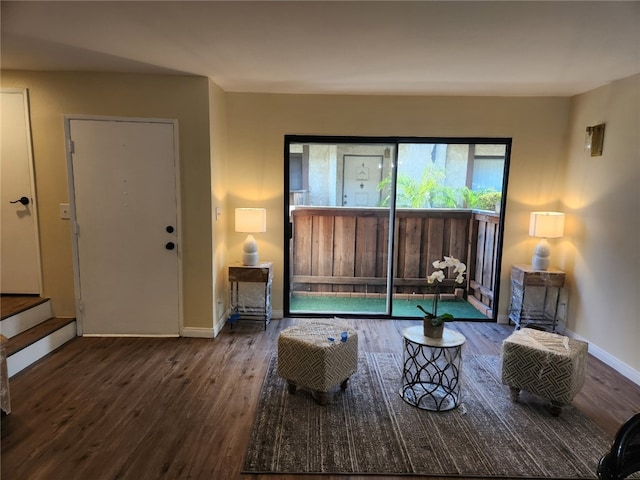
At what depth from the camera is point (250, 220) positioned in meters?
3.75

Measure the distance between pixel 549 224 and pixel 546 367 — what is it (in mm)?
1804

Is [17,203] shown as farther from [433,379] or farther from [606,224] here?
[606,224]

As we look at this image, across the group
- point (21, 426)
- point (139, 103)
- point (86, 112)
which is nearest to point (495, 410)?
point (21, 426)

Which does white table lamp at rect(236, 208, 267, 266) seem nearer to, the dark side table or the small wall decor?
the dark side table

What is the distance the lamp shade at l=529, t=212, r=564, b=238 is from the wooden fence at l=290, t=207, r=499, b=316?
0.55 meters

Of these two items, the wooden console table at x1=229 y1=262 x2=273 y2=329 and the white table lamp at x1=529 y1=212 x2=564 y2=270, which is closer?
the white table lamp at x1=529 y1=212 x2=564 y2=270

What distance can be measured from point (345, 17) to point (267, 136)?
6.71 ft

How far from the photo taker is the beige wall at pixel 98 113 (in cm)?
329

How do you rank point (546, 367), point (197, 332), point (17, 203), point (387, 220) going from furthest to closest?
point (387, 220), point (197, 332), point (17, 203), point (546, 367)

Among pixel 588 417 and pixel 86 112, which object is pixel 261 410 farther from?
pixel 86 112

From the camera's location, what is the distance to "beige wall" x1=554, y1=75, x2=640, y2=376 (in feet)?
9.86

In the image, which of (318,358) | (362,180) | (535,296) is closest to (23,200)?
(318,358)

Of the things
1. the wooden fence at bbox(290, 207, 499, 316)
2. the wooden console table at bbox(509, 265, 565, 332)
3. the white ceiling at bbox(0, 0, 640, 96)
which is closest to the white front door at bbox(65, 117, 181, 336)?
the white ceiling at bbox(0, 0, 640, 96)

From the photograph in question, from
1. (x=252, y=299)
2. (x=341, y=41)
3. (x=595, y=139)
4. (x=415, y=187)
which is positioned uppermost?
(x=341, y=41)
